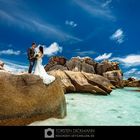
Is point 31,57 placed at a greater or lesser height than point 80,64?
lesser

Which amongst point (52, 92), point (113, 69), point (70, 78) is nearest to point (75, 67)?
point (113, 69)

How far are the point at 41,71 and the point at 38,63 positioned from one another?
0.65m

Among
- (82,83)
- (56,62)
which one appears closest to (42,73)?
(82,83)

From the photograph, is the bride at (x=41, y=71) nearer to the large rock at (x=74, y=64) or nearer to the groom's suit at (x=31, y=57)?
the groom's suit at (x=31, y=57)

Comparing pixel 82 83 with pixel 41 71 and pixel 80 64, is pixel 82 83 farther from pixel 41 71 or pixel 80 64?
pixel 80 64

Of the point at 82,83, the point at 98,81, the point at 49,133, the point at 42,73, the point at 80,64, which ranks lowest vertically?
the point at 49,133

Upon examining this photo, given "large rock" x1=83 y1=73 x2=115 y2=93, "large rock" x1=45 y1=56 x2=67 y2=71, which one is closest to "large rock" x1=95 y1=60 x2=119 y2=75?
"large rock" x1=45 y1=56 x2=67 y2=71

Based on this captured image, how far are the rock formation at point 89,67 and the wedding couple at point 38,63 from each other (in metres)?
23.7

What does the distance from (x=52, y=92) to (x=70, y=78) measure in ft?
34.8

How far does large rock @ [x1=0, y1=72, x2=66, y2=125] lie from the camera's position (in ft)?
21.1

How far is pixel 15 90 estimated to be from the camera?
6.71 m

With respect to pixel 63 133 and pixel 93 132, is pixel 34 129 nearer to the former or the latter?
pixel 63 133

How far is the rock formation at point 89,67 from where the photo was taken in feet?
108

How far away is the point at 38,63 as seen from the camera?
862cm
